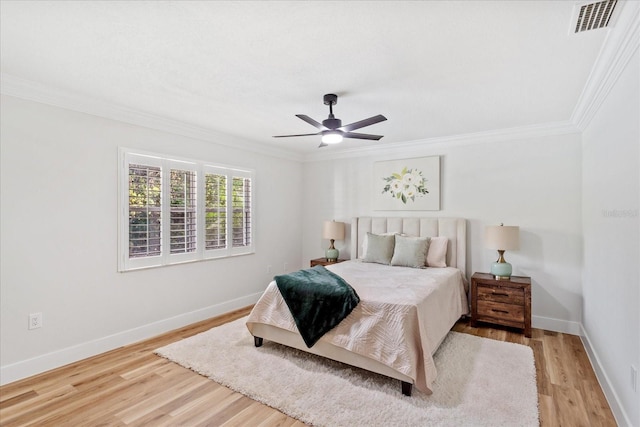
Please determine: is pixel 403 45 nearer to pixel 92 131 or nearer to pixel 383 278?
pixel 383 278

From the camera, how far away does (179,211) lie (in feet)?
12.8

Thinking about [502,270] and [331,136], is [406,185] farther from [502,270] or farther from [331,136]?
[331,136]

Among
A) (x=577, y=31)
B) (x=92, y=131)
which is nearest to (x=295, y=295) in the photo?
(x=92, y=131)

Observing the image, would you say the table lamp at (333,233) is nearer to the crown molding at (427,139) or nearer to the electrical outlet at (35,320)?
the crown molding at (427,139)

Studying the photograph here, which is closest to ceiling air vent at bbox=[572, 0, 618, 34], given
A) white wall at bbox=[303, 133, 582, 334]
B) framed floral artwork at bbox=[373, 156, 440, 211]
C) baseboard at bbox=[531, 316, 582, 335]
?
white wall at bbox=[303, 133, 582, 334]

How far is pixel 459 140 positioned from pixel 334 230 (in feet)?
7.33

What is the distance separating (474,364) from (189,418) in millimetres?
2364

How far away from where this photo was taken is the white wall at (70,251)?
2.70m

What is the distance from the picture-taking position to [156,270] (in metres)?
3.71

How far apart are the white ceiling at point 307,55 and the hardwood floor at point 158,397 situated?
2441mm

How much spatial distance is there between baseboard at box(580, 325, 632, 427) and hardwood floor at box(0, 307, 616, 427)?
4cm

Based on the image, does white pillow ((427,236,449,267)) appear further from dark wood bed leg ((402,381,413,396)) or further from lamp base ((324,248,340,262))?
dark wood bed leg ((402,381,413,396))

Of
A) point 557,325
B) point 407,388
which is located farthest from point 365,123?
point 557,325

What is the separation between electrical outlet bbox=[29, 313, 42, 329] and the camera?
279 cm
